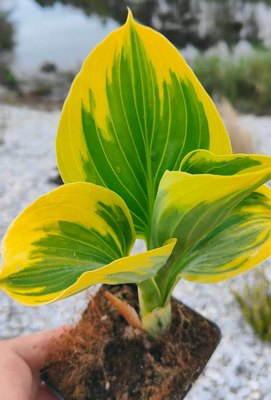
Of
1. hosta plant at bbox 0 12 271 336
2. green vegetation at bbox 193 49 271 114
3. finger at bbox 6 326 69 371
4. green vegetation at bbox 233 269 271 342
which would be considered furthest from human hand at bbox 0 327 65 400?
green vegetation at bbox 193 49 271 114

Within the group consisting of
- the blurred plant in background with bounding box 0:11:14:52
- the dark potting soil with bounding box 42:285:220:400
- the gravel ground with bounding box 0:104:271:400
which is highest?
the dark potting soil with bounding box 42:285:220:400

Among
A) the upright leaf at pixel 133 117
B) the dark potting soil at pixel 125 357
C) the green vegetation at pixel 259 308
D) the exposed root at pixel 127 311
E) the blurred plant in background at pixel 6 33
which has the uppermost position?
the upright leaf at pixel 133 117

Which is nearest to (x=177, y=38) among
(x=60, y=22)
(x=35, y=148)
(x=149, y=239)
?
(x=60, y=22)

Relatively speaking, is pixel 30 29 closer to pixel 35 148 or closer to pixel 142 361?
pixel 35 148

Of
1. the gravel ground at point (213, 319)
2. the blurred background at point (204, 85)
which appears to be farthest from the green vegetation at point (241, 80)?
the gravel ground at point (213, 319)

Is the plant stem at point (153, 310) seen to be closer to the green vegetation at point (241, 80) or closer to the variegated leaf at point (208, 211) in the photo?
the variegated leaf at point (208, 211)

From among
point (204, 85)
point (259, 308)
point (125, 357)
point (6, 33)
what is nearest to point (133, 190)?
point (125, 357)

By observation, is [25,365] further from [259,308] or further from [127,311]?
[259,308]

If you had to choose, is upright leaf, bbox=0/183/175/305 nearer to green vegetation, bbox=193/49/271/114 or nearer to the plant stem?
the plant stem
